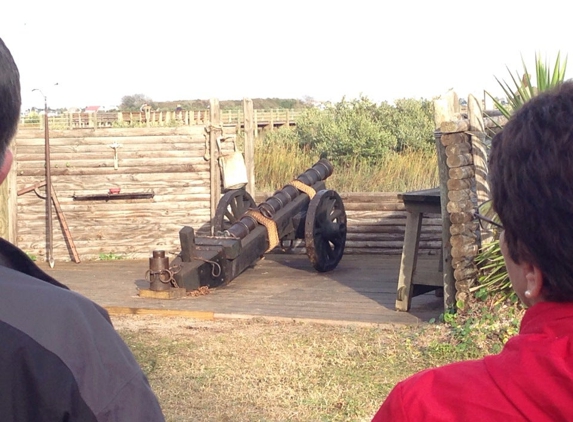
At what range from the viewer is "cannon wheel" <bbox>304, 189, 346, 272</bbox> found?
1127cm

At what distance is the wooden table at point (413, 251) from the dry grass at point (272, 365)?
963mm

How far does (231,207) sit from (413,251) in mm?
4159

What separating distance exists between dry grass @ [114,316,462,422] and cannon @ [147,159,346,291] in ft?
4.85

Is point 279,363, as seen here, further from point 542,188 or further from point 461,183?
point 542,188

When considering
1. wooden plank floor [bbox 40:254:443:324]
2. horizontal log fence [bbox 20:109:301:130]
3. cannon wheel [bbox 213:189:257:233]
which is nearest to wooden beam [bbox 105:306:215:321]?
wooden plank floor [bbox 40:254:443:324]

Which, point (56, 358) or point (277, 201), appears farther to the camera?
point (277, 201)

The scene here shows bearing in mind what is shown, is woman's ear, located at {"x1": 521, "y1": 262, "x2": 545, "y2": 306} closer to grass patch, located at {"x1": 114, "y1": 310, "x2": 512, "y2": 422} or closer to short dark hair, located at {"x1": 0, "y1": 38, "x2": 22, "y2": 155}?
short dark hair, located at {"x1": 0, "y1": 38, "x2": 22, "y2": 155}

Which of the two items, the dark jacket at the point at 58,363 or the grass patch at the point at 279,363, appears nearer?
the dark jacket at the point at 58,363

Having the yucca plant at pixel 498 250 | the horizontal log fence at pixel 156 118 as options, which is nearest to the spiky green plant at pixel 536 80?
the yucca plant at pixel 498 250

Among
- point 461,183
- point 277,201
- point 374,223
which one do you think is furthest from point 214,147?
point 461,183

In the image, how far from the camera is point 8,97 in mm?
1461

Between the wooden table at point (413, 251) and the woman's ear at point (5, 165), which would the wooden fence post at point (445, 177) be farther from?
the woman's ear at point (5, 165)

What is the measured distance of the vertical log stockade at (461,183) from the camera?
24.3ft

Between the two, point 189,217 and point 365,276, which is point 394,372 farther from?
point 189,217
